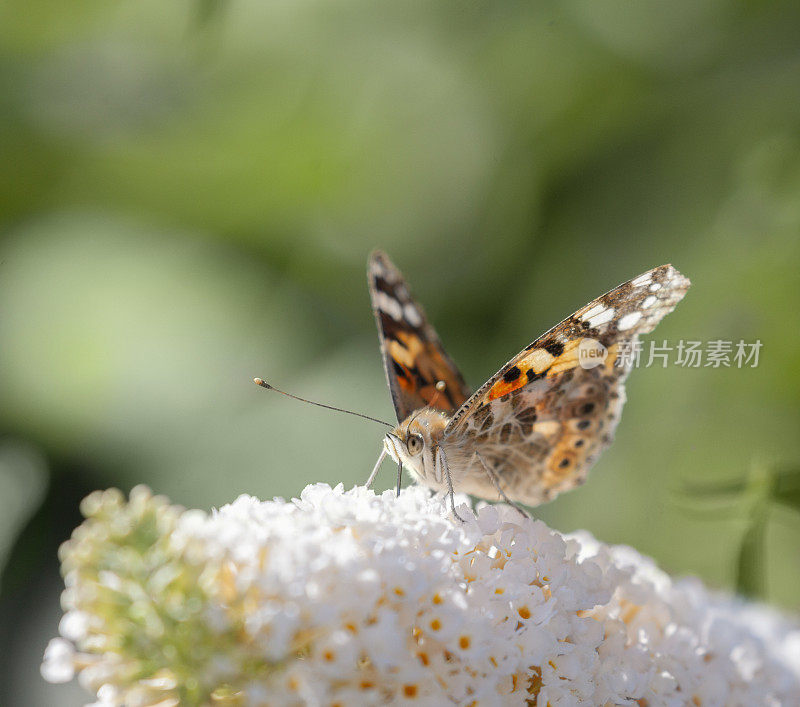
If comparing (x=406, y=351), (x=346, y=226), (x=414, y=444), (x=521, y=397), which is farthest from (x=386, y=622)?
(x=346, y=226)

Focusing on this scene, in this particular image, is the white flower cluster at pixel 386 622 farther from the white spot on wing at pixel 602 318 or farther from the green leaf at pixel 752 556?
→ the white spot on wing at pixel 602 318

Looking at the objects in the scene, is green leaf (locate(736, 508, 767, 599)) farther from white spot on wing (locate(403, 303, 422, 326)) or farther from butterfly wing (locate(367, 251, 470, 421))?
white spot on wing (locate(403, 303, 422, 326))

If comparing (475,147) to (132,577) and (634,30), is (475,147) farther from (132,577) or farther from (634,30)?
(132,577)

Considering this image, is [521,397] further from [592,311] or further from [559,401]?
[592,311]

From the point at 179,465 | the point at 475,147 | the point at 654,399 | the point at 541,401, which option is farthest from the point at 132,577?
the point at 475,147

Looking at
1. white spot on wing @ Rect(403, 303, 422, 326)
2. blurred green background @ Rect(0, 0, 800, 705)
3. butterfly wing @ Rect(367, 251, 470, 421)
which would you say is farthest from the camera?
blurred green background @ Rect(0, 0, 800, 705)

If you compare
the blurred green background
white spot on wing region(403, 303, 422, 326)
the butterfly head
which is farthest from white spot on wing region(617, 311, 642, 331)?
the blurred green background
